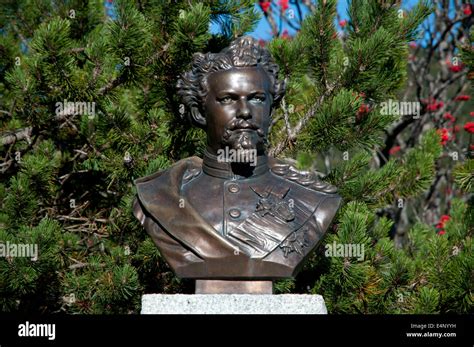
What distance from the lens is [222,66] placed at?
147 inches

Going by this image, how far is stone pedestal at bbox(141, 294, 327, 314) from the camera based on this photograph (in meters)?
3.42

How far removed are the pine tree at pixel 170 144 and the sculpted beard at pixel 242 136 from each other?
0.96 metres

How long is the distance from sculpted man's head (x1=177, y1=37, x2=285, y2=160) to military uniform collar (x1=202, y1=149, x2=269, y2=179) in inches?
2.1

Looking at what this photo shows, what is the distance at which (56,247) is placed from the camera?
178 inches

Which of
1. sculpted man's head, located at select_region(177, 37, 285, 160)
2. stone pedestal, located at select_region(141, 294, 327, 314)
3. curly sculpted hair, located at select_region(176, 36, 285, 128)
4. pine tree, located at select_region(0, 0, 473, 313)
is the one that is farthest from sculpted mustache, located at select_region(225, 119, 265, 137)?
pine tree, located at select_region(0, 0, 473, 313)

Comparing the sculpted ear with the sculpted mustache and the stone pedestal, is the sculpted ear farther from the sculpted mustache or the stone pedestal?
the stone pedestal

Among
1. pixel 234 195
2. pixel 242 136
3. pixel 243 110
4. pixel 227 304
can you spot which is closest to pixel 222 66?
pixel 243 110

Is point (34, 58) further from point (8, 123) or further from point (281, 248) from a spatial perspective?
point (281, 248)

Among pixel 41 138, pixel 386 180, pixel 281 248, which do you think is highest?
pixel 41 138

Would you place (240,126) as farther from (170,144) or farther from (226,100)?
(170,144)

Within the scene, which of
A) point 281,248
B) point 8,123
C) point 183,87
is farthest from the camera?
point 8,123

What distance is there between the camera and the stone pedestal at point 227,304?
11.2 ft

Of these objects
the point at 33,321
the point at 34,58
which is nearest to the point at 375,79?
the point at 34,58

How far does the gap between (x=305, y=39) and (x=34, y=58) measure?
1691mm
